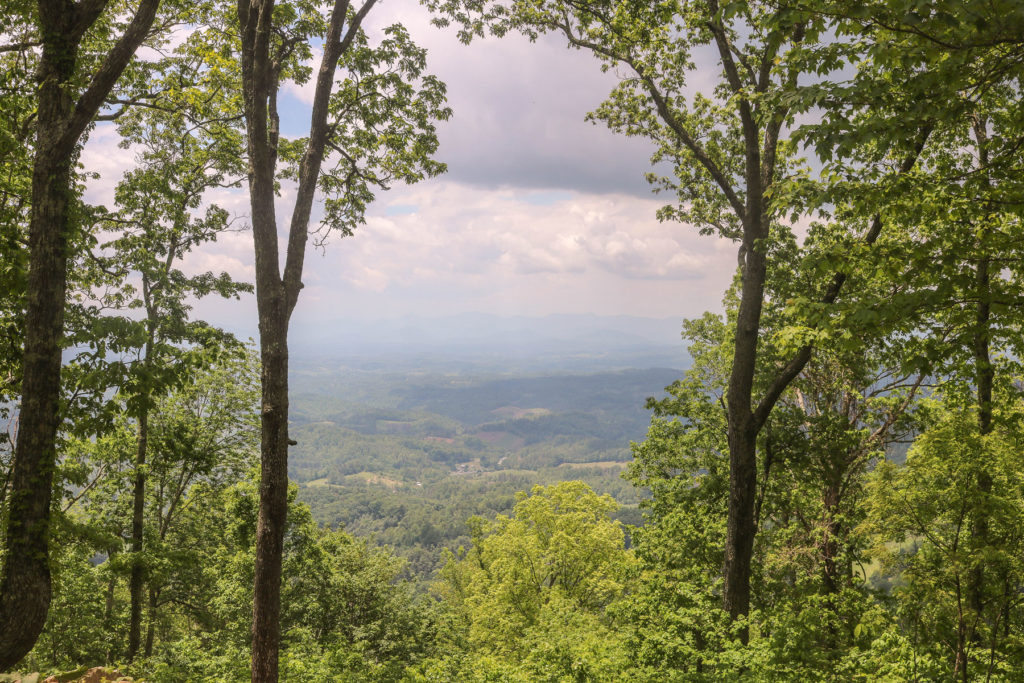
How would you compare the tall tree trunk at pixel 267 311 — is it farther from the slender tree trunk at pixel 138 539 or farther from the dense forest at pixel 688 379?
the slender tree trunk at pixel 138 539

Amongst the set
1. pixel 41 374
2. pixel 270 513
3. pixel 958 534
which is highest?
pixel 41 374

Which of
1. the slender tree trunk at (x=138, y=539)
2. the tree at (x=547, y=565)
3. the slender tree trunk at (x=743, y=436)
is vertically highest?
the slender tree trunk at (x=743, y=436)

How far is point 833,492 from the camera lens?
13398 millimetres

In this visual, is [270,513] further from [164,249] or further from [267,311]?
[164,249]

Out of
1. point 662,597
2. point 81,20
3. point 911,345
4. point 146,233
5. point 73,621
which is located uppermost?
point 81,20

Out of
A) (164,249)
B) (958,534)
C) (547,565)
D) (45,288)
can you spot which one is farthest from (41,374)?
(547,565)

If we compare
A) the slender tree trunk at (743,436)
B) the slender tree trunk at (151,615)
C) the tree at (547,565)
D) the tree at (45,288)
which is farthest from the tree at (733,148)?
the slender tree trunk at (151,615)

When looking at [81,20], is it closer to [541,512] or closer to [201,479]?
[201,479]

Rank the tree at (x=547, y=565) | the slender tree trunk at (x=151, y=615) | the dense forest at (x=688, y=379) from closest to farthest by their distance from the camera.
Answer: the dense forest at (x=688, y=379)
the slender tree trunk at (x=151, y=615)
the tree at (x=547, y=565)

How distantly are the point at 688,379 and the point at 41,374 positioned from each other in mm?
15647

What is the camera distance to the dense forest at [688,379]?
4723 millimetres

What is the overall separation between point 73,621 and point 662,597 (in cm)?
1679

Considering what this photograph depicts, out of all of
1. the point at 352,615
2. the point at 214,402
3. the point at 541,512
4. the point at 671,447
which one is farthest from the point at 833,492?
the point at 214,402

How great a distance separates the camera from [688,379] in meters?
16.5
